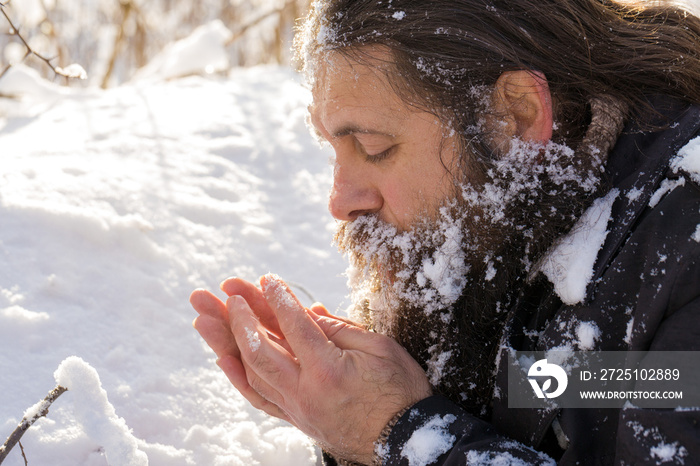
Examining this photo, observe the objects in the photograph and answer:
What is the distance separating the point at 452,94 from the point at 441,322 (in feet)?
2.12

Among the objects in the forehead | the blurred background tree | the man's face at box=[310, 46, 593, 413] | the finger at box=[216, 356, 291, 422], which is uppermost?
the blurred background tree

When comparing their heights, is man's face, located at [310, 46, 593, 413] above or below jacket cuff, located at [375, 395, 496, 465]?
above

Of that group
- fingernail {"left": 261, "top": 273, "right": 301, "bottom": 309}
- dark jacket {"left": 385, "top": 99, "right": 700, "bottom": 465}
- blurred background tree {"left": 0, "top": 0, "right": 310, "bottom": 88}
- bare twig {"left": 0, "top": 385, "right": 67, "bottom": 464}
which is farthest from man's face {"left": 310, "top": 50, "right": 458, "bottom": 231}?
blurred background tree {"left": 0, "top": 0, "right": 310, "bottom": 88}

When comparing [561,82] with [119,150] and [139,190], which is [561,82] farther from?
[119,150]

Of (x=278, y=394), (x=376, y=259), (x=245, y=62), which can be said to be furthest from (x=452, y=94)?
(x=245, y=62)

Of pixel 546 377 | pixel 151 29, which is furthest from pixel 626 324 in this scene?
pixel 151 29

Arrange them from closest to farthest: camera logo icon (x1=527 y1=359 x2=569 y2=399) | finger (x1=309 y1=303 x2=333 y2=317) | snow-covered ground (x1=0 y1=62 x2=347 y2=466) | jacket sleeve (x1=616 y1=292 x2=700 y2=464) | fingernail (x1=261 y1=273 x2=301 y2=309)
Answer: jacket sleeve (x1=616 y1=292 x2=700 y2=464) < camera logo icon (x1=527 y1=359 x2=569 y2=399) < fingernail (x1=261 y1=273 x2=301 y2=309) < snow-covered ground (x1=0 y1=62 x2=347 y2=466) < finger (x1=309 y1=303 x2=333 y2=317)

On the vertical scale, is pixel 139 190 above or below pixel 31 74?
below

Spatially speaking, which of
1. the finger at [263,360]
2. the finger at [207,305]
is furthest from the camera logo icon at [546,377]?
the finger at [207,305]

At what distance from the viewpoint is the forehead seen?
1.62m

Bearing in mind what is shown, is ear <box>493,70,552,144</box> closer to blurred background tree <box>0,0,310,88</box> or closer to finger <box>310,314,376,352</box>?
finger <box>310,314,376,352</box>

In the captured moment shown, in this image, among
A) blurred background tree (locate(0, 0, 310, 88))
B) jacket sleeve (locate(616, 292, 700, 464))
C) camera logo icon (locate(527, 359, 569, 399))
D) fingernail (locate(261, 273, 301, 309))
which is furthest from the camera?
blurred background tree (locate(0, 0, 310, 88))

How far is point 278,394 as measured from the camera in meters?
1.54

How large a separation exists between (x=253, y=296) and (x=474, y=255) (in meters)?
0.67
